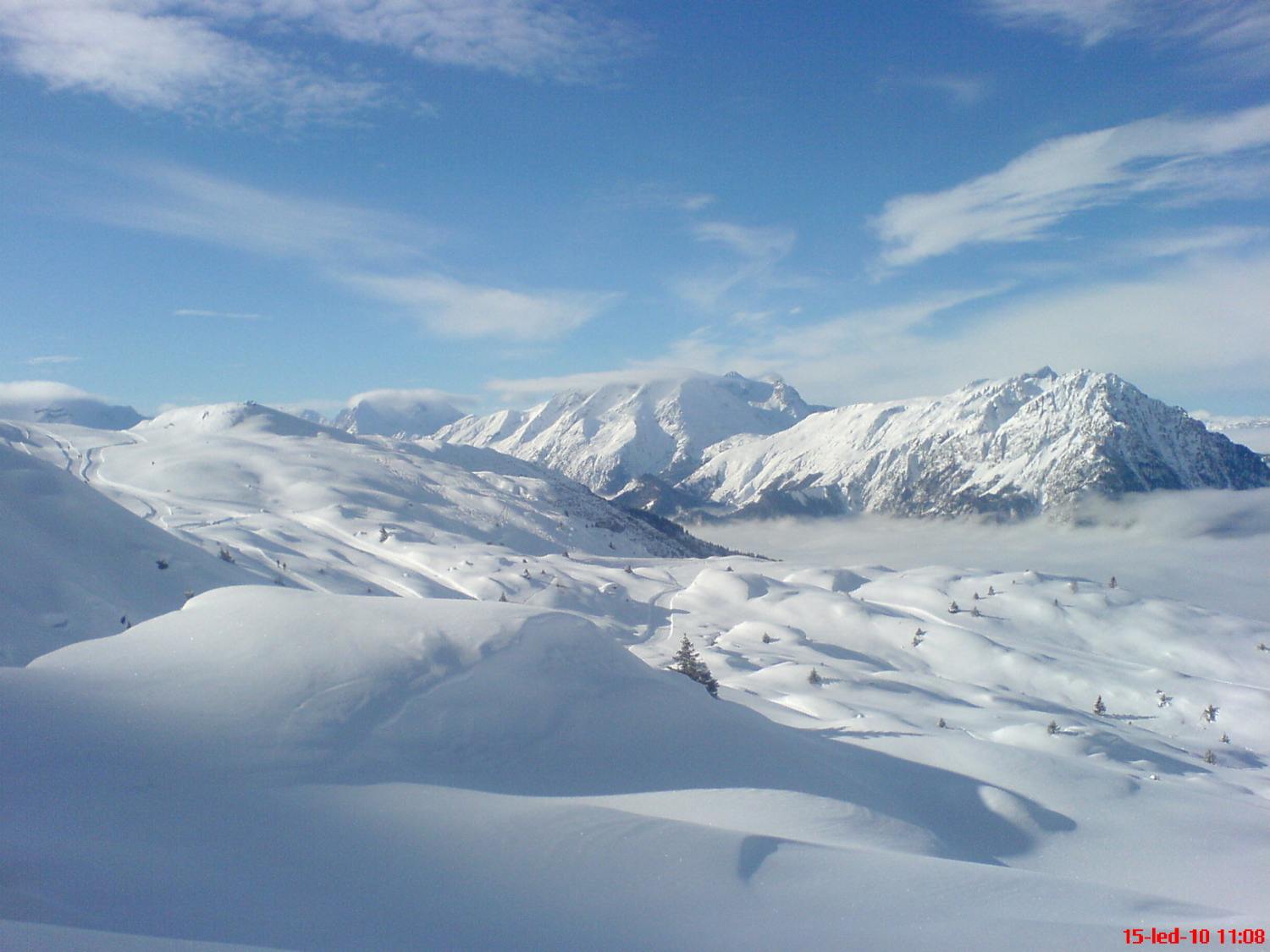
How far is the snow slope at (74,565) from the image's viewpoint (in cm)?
1922

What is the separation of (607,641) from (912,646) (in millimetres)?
44634

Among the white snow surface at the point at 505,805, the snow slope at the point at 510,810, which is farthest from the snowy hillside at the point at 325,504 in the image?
the snow slope at the point at 510,810

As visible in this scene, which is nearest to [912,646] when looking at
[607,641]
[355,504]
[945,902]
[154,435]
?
[607,641]

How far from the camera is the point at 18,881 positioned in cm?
605

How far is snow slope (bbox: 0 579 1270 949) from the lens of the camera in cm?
691

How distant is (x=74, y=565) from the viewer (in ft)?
77.0

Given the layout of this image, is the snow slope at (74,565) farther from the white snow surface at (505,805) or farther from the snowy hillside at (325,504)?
the snowy hillside at (325,504)

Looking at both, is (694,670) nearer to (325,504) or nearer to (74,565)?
(74,565)

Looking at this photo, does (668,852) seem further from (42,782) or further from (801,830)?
(42,782)
